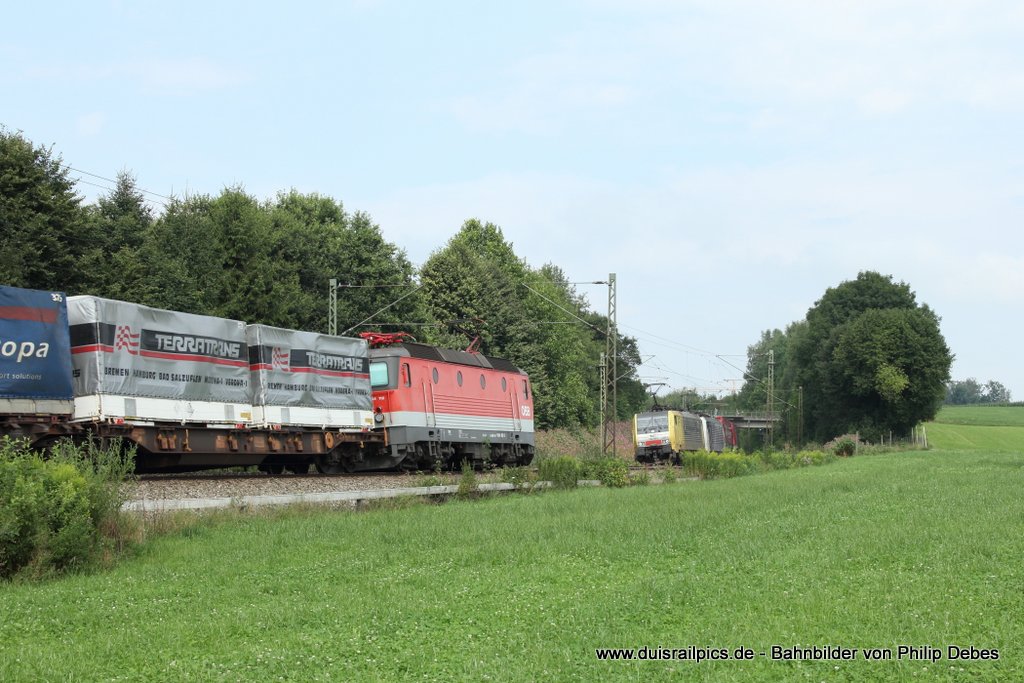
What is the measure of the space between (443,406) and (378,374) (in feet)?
8.56

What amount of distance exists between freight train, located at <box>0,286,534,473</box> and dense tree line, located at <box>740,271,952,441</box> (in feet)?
158

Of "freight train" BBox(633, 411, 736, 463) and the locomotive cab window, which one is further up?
the locomotive cab window

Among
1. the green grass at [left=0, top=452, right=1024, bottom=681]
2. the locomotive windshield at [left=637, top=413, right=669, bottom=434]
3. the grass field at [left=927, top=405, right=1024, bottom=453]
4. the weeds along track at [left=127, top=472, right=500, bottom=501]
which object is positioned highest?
the locomotive windshield at [left=637, top=413, right=669, bottom=434]

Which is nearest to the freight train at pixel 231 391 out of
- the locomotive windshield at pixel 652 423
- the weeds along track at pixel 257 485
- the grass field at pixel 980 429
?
the weeds along track at pixel 257 485

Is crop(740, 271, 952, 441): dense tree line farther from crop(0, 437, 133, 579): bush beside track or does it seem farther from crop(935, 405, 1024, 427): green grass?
crop(0, 437, 133, 579): bush beside track

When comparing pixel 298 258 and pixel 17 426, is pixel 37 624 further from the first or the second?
pixel 298 258

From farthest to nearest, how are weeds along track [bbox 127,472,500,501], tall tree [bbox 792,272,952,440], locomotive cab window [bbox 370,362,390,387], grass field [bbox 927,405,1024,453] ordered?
1. tall tree [bbox 792,272,952,440]
2. grass field [bbox 927,405,1024,453]
3. locomotive cab window [bbox 370,362,390,387]
4. weeds along track [bbox 127,472,500,501]

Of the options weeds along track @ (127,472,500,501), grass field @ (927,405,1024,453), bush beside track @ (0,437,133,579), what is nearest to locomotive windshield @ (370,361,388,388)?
weeds along track @ (127,472,500,501)

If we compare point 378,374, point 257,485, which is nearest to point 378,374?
point 378,374

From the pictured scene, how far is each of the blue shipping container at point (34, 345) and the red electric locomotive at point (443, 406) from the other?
423 inches

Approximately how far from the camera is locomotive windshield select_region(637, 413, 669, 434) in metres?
50.8

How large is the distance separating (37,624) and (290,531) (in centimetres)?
526

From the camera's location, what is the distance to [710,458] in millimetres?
32531

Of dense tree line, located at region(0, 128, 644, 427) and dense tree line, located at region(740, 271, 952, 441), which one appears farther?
dense tree line, located at region(740, 271, 952, 441)
